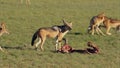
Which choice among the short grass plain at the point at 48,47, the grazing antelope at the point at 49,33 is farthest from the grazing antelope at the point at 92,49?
the grazing antelope at the point at 49,33

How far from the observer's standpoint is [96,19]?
1698cm

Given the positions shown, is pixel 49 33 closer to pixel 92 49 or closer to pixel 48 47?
pixel 48 47

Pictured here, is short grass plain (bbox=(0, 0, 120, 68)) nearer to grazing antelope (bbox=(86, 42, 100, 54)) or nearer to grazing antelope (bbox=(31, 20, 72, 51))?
grazing antelope (bbox=(86, 42, 100, 54))

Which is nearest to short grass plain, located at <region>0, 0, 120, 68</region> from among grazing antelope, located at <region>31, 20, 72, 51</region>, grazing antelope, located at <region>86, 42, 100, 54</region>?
grazing antelope, located at <region>86, 42, 100, 54</region>

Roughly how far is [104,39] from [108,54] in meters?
3.23

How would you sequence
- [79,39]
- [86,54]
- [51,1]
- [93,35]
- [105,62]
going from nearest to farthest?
[105,62], [86,54], [79,39], [93,35], [51,1]

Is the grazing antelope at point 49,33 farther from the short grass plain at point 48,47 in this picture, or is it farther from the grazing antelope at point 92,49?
the grazing antelope at point 92,49

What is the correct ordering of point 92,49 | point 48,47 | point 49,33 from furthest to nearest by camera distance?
1. point 48,47
2. point 49,33
3. point 92,49

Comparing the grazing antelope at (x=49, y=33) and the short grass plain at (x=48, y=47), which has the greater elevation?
the grazing antelope at (x=49, y=33)

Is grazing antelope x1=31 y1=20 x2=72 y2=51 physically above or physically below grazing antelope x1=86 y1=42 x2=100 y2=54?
above

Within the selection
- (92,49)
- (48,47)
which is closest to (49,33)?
(48,47)

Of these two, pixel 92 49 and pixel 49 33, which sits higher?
pixel 49 33

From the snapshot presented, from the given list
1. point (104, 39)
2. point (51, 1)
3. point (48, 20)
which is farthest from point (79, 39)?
point (51, 1)

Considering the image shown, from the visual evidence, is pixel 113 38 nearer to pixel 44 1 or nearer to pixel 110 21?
pixel 110 21
